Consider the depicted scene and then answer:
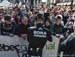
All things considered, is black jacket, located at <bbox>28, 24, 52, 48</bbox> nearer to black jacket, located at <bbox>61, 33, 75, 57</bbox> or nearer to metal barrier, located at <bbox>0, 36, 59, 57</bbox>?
metal barrier, located at <bbox>0, 36, 59, 57</bbox>

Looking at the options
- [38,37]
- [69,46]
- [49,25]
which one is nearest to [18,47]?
[38,37]

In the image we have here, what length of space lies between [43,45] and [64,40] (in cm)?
43

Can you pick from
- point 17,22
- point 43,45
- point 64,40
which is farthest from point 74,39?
point 17,22

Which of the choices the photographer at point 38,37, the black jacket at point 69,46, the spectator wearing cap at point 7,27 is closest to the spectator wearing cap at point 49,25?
the photographer at point 38,37

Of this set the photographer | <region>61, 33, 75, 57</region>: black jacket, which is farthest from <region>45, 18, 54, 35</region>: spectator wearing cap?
<region>61, 33, 75, 57</region>: black jacket

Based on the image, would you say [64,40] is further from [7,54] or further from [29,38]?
[7,54]

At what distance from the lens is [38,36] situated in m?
6.73

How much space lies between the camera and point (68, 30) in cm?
677

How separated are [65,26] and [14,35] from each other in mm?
1033

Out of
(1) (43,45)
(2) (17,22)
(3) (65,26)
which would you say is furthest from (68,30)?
(2) (17,22)

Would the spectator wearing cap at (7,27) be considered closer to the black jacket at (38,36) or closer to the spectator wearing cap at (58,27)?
the black jacket at (38,36)

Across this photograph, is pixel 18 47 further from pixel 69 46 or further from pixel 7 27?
pixel 69 46

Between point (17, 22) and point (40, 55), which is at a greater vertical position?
point (17, 22)

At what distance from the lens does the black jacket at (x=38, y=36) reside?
6.72 meters
